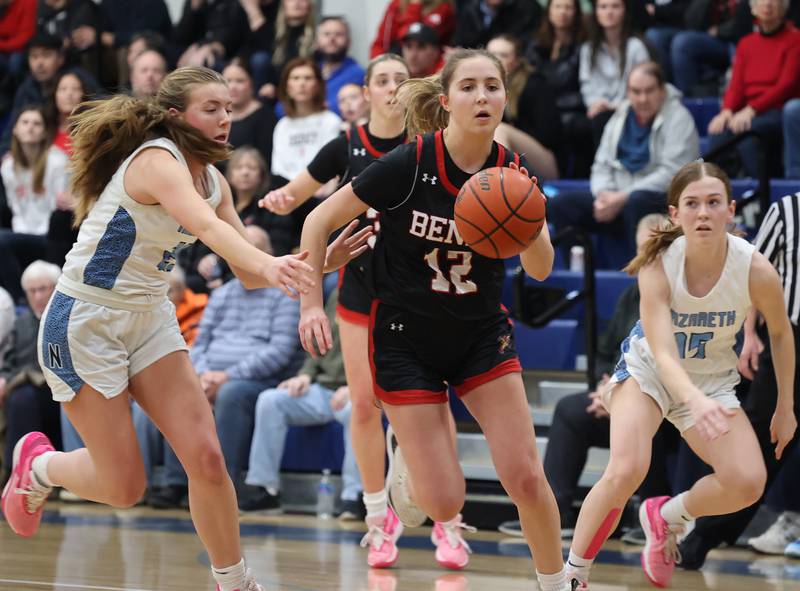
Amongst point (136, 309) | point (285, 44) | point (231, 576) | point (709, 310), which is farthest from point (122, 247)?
point (285, 44)

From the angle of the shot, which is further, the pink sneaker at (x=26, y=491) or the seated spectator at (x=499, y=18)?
the seated spectator at (x=499, y=18)

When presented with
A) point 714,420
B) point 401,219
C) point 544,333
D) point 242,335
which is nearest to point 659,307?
point 714,420

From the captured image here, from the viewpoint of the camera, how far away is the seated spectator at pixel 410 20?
31.8ft

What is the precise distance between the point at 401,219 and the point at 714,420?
4.06 feet

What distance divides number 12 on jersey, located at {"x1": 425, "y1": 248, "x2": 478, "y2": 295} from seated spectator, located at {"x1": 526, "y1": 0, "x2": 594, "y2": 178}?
15.4 ft

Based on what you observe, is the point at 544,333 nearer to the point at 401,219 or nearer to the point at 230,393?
the point at 230,393

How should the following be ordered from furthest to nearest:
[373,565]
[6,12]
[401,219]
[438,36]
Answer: [6,12], [438,36], [373,565], [401,219]

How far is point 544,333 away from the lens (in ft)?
25.8

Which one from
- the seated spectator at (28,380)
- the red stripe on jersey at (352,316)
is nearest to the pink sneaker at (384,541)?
the red stripe on jersey at (352,316)

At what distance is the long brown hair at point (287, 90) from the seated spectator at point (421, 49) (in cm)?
64

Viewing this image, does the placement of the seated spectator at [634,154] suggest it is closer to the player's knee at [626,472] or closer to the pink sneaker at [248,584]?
the player's knee at [626,472]

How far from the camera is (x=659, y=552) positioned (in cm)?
529

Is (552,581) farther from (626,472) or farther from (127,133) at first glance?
(127,133)

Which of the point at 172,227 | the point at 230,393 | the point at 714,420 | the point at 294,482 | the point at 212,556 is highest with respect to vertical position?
the point at 172,227
